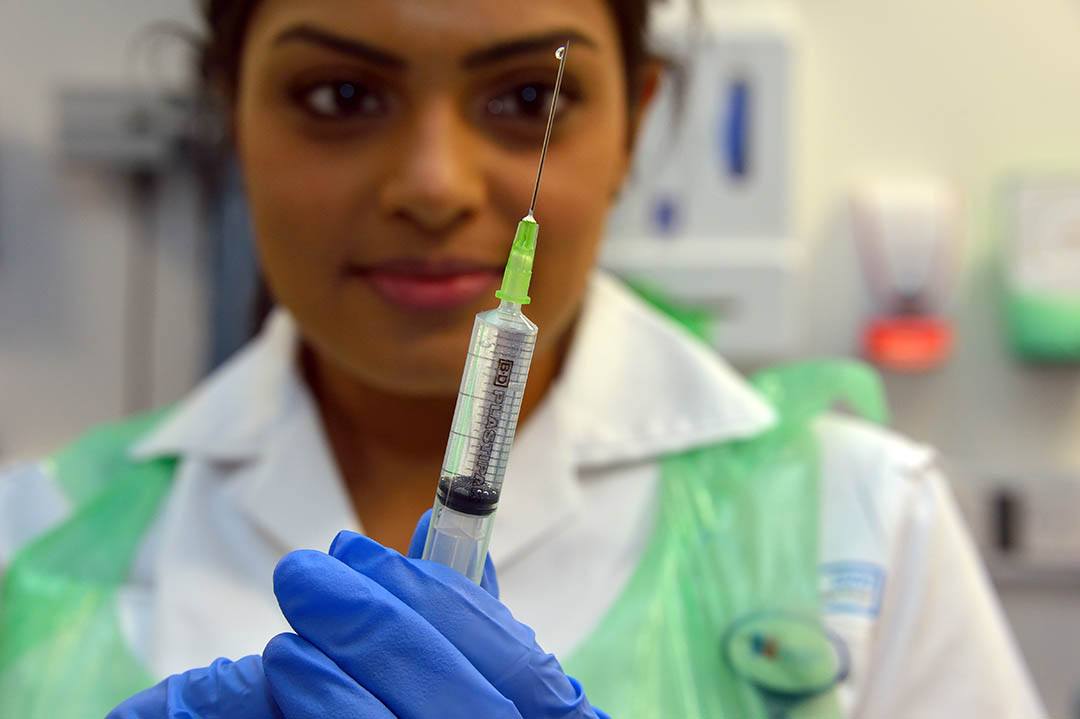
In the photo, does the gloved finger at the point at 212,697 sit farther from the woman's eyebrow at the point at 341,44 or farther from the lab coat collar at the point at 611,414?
the woman's eyebrow at the point at 341,44

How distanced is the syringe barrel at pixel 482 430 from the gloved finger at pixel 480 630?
2 centimetres

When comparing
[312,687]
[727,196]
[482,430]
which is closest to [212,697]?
[312,687]

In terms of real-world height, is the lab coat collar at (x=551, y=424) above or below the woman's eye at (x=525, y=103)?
below

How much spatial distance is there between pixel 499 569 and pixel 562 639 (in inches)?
3.2

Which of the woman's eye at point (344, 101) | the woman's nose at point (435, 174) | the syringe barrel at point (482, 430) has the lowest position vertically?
the syringe barrel at point (482, 430)

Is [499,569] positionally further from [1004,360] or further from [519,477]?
[1004,360]

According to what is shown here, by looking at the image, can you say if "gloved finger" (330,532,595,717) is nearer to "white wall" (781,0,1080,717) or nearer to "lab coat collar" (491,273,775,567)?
"lab coat collar" (491,273,775,567)

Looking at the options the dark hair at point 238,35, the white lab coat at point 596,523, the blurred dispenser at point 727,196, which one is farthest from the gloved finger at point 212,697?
the blurred dispenser at point 727,196

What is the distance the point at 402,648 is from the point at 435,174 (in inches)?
13.5

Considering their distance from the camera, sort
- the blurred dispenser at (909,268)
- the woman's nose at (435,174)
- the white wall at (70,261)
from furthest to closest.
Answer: the white wall at (70,261)
the blurred dispenser at (909,268)
the woman's nose at (435,174)

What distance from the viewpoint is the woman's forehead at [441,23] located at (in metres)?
0.80

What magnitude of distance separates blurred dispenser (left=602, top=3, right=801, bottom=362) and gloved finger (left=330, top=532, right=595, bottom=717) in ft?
3.63

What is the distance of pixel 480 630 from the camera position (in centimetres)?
57

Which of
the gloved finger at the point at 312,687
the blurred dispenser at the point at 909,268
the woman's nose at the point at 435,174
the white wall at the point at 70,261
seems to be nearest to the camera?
the gloved finger at the point at 312,687
